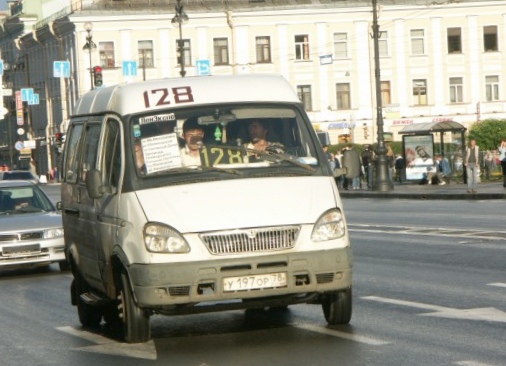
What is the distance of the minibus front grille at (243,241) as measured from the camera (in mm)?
11258

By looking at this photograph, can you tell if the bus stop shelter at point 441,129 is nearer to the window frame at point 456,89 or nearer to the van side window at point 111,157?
the window frame at point 456,89

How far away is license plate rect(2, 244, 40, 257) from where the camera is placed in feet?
69.4

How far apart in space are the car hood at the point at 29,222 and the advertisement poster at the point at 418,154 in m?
35.1

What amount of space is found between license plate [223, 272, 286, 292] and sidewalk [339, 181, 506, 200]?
1211 inches

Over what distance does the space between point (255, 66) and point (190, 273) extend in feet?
281

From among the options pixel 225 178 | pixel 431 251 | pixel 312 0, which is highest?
pixel 312 0

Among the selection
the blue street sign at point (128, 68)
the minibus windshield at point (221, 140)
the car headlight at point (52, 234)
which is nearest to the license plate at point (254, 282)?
the minibus windshield at point (221, 140)

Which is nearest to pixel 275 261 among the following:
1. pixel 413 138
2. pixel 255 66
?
pixel 413 138

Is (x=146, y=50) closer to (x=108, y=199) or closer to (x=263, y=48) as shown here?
(x=263, y=48)

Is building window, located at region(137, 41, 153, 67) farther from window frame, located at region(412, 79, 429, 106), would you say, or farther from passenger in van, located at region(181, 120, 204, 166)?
passenger in van, located at region(181, 120, 204, 166)

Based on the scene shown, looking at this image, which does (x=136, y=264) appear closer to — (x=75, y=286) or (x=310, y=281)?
(x=310, y=281)

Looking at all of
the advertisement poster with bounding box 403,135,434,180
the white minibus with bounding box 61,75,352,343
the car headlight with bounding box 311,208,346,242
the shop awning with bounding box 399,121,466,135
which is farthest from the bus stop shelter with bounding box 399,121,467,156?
the car headlight with bounding box 311,208,346,242

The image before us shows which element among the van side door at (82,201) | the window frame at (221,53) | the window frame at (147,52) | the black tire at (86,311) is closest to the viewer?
the van side door at (82,201)

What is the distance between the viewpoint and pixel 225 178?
11.7 meters
